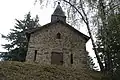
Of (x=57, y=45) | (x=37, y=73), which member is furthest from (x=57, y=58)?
(x=37, y=73)

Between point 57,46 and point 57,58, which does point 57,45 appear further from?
point 57,58

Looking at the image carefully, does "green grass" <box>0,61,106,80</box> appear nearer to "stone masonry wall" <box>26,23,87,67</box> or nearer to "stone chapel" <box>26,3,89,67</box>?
"stone chapel" <box>26,3,89,67</box>

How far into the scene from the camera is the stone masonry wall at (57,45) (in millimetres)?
19328

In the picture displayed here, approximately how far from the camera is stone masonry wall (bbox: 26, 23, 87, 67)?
19328 millimetres

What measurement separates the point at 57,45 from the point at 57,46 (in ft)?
0.41

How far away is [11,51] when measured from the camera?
26844 mm

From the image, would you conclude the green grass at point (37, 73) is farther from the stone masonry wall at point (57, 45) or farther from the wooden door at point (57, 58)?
the wooden door at point (57, 58)

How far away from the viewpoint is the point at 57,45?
20109 mm

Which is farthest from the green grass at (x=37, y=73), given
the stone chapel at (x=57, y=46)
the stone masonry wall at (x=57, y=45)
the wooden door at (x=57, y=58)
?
the wooden door at (x=57, y=58)

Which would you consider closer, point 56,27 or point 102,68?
point 102,68

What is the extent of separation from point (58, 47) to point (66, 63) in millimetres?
2122

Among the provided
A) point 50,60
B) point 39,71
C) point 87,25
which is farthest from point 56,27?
point 39,71

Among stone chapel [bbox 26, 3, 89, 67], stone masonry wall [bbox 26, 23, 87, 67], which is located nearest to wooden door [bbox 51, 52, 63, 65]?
stone chapel [bbox 26, 3, 89, 67]

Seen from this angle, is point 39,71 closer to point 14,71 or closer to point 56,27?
point 14,71
